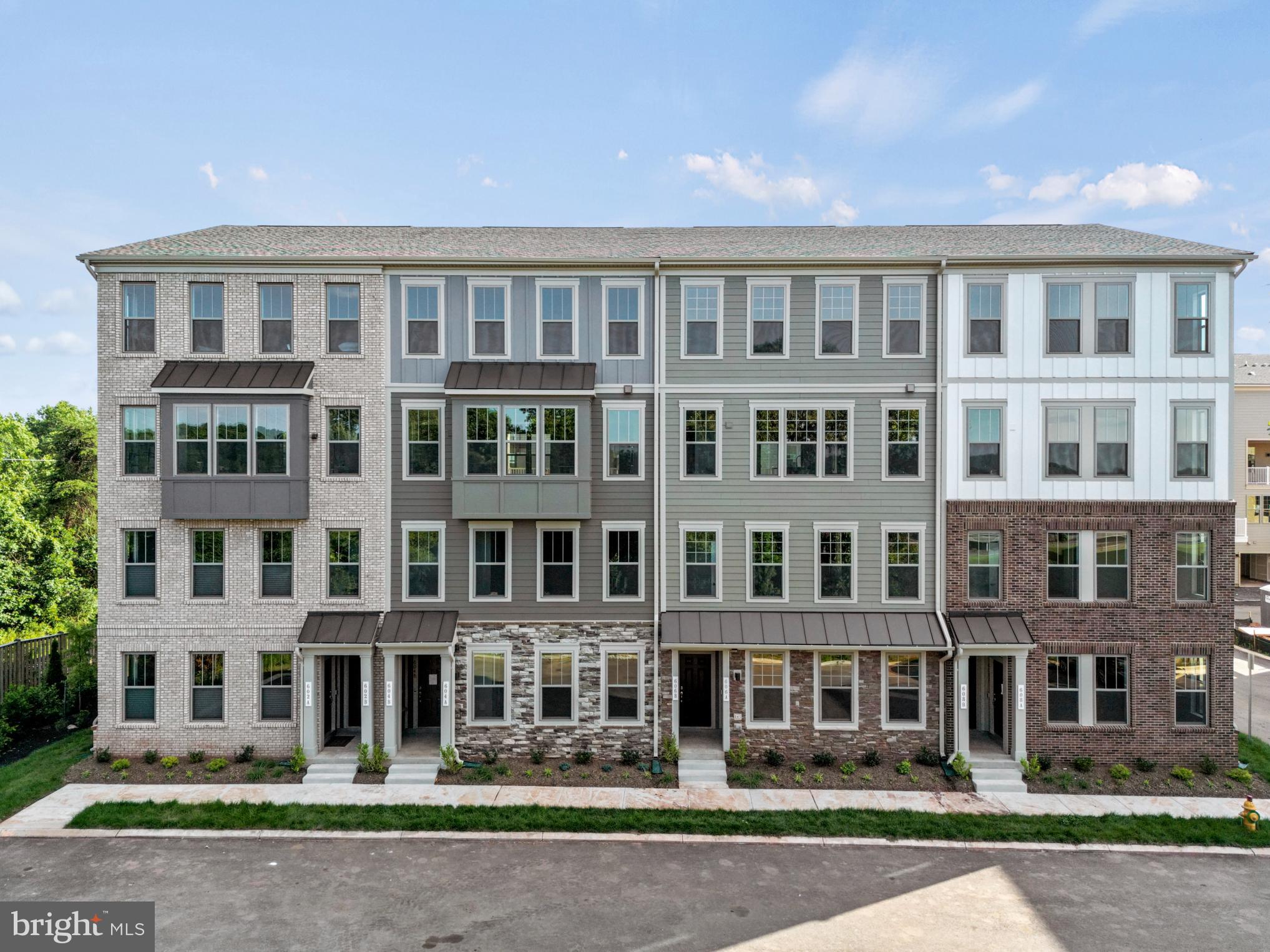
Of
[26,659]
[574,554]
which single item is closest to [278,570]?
[574,554]

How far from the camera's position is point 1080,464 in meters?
15.5

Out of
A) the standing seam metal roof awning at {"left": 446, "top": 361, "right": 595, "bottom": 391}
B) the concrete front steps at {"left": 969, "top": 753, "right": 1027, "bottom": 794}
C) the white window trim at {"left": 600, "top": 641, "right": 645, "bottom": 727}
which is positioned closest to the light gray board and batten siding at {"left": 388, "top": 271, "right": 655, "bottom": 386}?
the standing seam metal roof awning at {"left": 446, "top": 361, "right": 595, "bottom": 391}

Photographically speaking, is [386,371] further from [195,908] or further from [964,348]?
[964,348]

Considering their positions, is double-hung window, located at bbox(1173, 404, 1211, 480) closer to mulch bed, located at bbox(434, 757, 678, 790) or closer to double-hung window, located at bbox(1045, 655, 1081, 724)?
double-hung window, located at bbox(1045, 655, 1081, 724)

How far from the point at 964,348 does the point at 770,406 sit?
14.9ft

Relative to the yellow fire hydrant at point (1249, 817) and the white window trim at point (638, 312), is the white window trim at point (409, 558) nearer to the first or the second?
the white window trim at point (638, 312)

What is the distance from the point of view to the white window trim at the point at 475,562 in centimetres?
1579

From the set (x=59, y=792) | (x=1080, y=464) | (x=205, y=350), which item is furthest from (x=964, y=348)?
(x=59, y=792)

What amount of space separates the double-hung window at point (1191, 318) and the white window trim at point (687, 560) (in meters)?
11.0

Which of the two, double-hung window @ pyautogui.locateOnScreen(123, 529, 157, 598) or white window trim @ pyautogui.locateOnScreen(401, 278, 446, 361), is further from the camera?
white window trim @ pyautogui.locateOnScreen(401, 278, 446, 361)

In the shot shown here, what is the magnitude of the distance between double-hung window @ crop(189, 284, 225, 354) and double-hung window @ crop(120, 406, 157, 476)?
6.04 ft

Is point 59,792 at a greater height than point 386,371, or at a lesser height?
lesser

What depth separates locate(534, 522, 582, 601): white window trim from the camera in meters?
15.8

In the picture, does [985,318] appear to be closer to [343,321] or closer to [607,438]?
[607,438]
